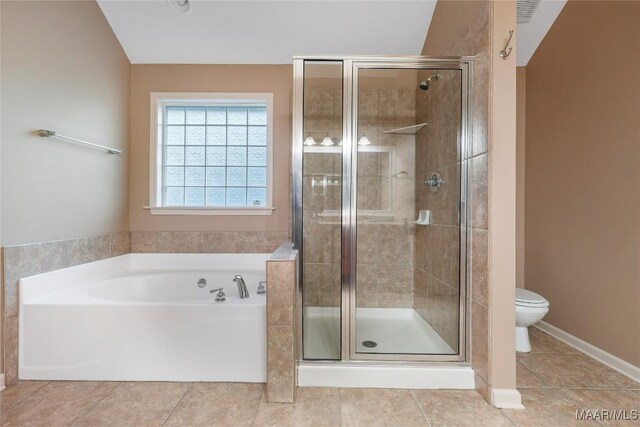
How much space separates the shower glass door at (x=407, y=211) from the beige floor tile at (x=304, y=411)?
12.6 inches

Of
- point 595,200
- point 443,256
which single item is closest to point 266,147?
point 443,256

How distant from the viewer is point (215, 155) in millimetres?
2857

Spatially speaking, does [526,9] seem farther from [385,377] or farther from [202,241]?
[202,241]

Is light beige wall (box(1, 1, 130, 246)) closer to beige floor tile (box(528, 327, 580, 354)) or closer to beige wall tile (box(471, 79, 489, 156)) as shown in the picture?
beige wall tile (box(471, 79, 489, 156))

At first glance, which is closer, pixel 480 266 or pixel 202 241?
pixel 480 266

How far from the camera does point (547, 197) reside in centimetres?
232

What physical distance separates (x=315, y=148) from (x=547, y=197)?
1999 mm

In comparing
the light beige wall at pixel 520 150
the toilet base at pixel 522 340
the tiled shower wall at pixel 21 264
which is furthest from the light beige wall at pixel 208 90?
the light beige wall at pixel 520 150

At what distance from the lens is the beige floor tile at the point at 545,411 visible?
1315mm

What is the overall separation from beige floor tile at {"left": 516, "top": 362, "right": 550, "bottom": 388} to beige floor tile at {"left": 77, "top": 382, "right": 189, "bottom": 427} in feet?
6.20

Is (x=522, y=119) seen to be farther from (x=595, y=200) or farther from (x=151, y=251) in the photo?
(x=151, y=251)

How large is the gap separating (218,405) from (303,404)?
1.40 feet

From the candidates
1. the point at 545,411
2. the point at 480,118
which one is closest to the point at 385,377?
the point at 545,411

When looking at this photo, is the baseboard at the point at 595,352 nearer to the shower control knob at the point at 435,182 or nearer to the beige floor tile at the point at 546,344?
the beige floor tile at the point at 546,344
